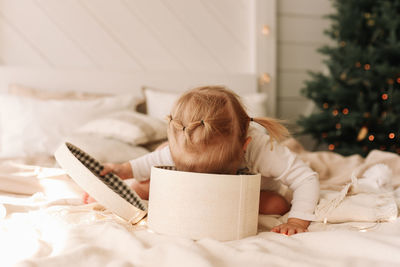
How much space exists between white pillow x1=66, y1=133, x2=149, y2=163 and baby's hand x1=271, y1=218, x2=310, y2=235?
726mm

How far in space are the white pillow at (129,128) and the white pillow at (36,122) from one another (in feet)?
0.53

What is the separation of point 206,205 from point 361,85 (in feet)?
5.80

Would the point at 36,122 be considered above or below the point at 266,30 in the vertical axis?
below

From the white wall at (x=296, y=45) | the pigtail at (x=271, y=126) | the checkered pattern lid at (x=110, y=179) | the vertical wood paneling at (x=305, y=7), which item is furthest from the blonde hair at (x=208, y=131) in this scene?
the vertical wood paneling at (x=305, y=7)

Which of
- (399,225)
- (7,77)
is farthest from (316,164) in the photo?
(7,77)

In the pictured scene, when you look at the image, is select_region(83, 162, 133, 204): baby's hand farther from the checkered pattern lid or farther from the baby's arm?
the baby's arm

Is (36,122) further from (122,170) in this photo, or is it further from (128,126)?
(122,170)

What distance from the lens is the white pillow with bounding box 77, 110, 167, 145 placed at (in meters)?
1.59

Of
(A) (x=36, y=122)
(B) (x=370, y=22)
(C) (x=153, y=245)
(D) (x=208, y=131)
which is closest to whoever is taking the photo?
(C) (x=153, y=245)

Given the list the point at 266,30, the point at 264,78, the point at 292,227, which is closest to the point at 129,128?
the point at 292,227

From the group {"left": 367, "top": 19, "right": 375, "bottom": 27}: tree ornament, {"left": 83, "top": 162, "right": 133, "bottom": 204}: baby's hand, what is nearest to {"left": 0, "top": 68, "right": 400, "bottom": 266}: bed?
{"left": 83, "top": 162, "right": 133, "bottom": 204}: baby's hand

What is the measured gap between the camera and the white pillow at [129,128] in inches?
62.7

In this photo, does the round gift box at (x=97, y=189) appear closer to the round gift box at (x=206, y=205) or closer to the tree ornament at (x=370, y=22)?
the round gift box at (x=206, y=205)

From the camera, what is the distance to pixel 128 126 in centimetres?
161
